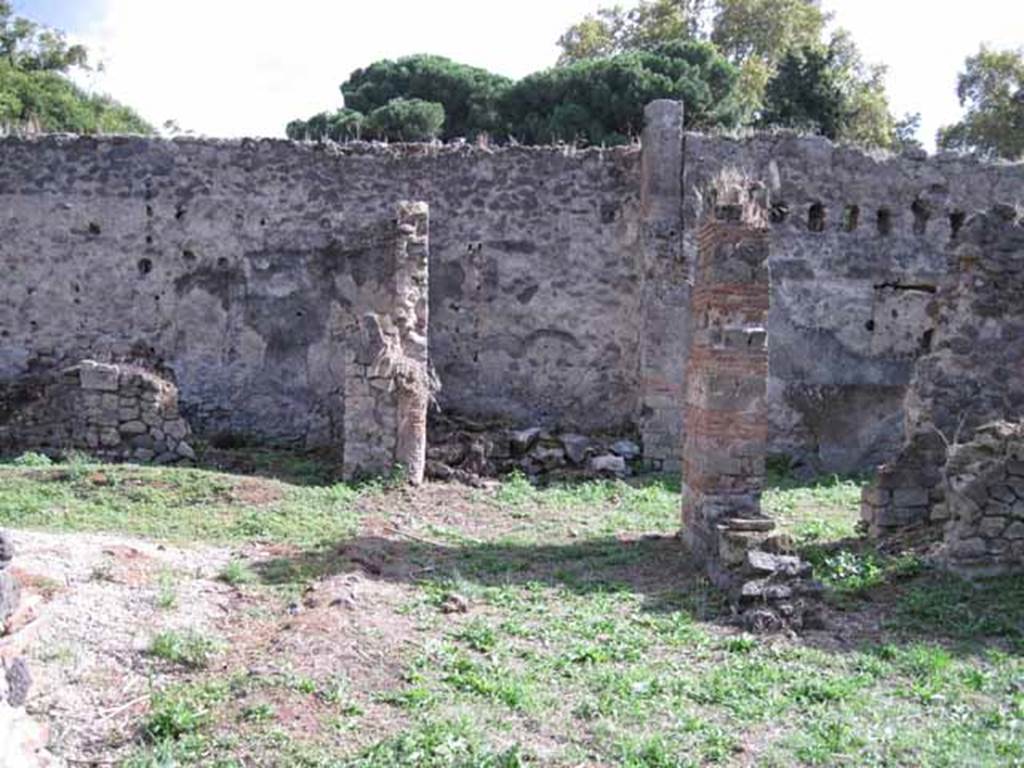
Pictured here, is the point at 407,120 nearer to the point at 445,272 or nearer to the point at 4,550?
the point at 445,272

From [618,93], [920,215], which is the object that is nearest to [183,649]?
[920,215]

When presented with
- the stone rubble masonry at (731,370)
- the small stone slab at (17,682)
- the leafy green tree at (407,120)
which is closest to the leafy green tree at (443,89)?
the leafy green tree at (407,120)

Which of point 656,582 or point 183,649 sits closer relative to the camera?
point 183,649

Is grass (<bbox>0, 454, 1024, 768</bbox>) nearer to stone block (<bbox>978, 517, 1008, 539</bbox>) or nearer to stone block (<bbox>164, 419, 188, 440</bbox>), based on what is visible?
→ stone block (<bbox>978, 517, 1008, 539</bbox>)

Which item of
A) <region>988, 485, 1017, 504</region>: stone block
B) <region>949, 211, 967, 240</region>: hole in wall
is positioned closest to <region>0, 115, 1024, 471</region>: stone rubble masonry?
<region>949, 211, 967, 240</region>: hole in wall

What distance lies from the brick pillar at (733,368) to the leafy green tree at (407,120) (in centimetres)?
1917

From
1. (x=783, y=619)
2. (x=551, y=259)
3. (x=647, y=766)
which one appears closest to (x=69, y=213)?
(x=551, y=259)

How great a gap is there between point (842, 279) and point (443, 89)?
17.9 meters

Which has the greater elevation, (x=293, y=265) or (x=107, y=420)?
(x=293, y=265)

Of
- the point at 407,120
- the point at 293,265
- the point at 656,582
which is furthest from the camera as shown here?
the point at 407,120

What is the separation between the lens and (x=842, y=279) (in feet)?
45.4

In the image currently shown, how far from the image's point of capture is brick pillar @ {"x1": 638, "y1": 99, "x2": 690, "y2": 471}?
13.0 metres

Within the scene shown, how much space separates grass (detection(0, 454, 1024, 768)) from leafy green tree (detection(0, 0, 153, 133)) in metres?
17.0

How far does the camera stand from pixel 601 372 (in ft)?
45.4
